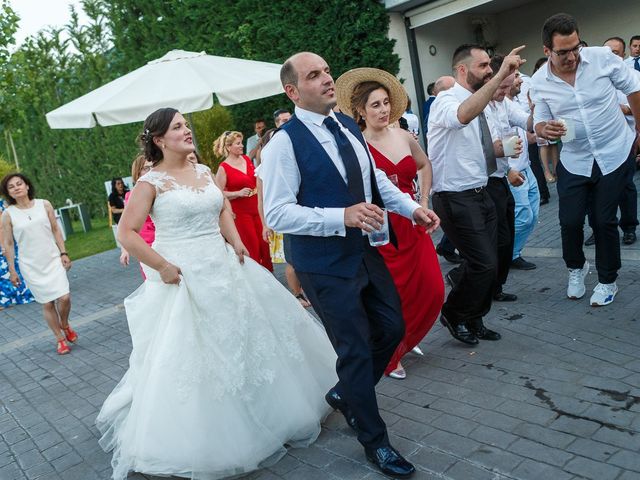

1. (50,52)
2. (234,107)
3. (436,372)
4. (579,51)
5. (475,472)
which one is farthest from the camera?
(50,52)

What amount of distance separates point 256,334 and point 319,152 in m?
1.36

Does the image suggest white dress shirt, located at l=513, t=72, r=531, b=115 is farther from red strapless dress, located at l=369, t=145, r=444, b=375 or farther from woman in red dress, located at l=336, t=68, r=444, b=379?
red strapless dress, located at l=369, t=145, r=444, b=375

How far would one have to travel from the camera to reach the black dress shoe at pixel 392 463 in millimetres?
3264

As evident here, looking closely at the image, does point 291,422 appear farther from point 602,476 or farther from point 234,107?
point 234,107

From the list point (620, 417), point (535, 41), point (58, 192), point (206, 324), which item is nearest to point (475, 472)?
point (620, 417)

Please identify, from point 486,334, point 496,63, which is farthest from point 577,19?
point 486,334

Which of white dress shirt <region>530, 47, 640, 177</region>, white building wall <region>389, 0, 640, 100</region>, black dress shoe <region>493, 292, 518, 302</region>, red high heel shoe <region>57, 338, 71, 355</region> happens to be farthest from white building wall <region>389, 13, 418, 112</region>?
red high heel shoe <region>57, 338, 71, 355</region>

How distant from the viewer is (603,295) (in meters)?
5.29

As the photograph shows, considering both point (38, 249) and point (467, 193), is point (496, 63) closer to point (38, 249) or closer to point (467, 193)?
point (467, 193)

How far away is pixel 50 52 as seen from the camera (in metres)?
22.5

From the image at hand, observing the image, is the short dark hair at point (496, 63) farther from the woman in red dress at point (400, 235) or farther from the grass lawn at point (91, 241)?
the grass lawn at point (91, 241)

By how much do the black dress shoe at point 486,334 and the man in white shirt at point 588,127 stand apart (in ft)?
3.17

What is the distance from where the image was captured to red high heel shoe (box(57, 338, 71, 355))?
708cm

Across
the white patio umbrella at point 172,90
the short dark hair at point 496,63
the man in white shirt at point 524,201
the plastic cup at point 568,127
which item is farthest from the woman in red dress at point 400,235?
the white patio umbrella at point 172,90
